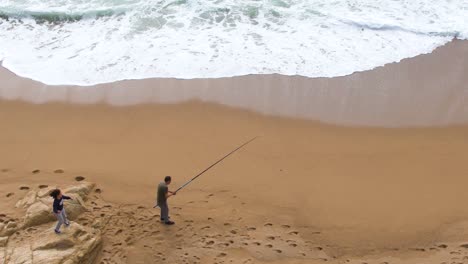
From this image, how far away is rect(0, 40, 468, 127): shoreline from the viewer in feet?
36.9

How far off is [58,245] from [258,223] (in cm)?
323

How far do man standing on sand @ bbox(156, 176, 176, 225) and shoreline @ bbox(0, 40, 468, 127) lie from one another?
353 cm

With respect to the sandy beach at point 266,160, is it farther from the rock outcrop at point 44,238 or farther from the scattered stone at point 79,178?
the rock outcrop at point 44,238

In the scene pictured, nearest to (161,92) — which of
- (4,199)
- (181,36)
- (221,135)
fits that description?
(221,135)

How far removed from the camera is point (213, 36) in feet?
47.9

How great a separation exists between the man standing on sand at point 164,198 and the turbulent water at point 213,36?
184 inches

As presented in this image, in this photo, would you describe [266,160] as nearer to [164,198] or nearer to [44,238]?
[164,198]

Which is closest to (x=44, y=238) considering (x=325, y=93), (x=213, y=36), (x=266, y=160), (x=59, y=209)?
(x=59, y=209)

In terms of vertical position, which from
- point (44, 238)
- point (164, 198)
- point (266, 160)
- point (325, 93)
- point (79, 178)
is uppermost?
point (325, 93)

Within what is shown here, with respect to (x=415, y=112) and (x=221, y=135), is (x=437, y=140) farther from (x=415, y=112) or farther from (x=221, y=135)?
(x=221, y=135)

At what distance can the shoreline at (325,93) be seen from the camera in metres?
11.2

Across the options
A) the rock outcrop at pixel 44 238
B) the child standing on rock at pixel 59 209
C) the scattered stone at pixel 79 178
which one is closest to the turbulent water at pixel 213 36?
the scattered stone at pixel 79 178

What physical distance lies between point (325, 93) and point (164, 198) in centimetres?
514

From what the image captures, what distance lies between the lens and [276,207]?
9055 millimetres
